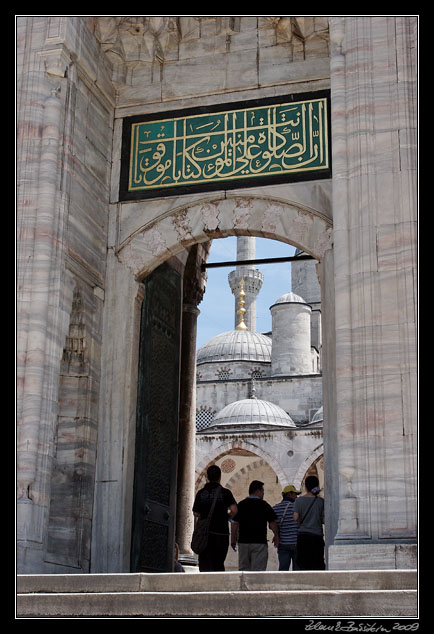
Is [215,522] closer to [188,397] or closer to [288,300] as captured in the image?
[188,397]

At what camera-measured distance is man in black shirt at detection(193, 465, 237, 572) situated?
22.7 feet

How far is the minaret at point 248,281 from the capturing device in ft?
146

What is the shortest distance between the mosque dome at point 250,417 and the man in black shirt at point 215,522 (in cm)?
2468

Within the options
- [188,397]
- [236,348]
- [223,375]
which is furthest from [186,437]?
[236,348]

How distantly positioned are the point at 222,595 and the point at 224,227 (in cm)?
416

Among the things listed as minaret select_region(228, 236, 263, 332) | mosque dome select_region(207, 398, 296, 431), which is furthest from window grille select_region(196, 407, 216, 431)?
minaret select_region(228, 236, 263, 332)

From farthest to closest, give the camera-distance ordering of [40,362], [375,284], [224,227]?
[224,227] → [40,362] → [375,284]

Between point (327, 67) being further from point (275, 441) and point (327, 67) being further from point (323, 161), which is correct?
point (275, 441)

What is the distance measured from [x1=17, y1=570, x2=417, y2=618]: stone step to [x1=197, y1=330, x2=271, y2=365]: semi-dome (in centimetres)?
3515

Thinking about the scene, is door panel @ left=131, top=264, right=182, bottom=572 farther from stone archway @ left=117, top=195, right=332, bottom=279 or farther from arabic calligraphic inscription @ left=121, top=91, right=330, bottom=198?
arabic calligraphic inscription @ left=121, top=91, right=330, bottom=198

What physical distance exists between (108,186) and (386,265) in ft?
9.79

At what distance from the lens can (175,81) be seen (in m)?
8.45

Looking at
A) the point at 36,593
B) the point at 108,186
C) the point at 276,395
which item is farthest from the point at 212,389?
the point at 36,593

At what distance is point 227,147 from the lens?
26.4 feet
